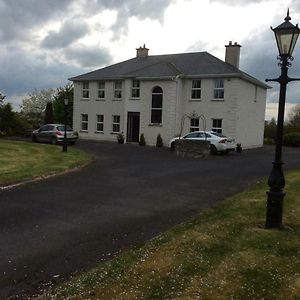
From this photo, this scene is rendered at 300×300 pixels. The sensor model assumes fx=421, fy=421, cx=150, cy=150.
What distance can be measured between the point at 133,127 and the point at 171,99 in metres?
4.82

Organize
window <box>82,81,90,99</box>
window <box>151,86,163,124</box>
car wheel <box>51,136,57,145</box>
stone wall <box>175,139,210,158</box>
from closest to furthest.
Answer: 1. stone wall <box>175,139,210,158</box>
2. car wheel <box>51,136,57,145</box>
3. window <box>151,86,163,124</box>
4. window <box>82,81,90,99</box>

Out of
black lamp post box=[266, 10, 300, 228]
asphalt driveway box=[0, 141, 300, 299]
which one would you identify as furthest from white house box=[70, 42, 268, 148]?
black lamp post box=[266, 10, 300, 228]

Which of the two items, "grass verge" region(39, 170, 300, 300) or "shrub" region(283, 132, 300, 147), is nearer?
"grass verge" region(39, 170, 300, 300)

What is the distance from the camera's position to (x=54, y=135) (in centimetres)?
3269

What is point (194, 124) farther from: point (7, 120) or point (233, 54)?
point (7, 120)

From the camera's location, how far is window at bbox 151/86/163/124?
34.8m

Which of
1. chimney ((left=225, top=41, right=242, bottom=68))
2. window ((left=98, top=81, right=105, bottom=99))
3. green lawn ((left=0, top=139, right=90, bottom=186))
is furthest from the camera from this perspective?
window ((left=98, top=81, right=105, bottom=99))

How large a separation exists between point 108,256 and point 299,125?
135ft

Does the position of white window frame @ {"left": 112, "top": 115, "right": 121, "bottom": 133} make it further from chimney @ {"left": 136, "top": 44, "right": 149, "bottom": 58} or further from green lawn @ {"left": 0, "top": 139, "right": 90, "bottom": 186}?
green lawn @ {"left": 0, "top": 139, "right": 90, "bottom": 186}

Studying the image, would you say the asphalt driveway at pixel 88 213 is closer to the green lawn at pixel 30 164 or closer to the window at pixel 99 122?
the green lawn at pixel 30 164

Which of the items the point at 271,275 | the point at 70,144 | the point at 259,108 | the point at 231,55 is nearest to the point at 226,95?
the point at 231,55

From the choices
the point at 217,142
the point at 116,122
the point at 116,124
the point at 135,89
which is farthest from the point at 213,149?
the point at 116,122

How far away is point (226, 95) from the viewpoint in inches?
1273

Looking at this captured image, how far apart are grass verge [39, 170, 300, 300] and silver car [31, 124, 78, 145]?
996 inches
